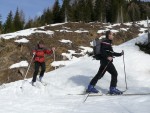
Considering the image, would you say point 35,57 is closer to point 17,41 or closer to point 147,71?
point 147,71

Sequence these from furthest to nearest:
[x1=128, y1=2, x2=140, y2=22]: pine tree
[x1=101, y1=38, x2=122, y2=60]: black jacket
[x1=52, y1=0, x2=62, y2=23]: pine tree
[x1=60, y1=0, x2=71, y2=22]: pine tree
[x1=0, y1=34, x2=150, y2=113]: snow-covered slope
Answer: [x1=52, y1=0, x2=62, y2=23]: pine tree
[x1=60, y1=0, x2=71, y2=22]: pine tree
[x1=128, y1=2, x2=140, y2=22]: pine tree
[x1=101, y1=38, x2=122, y2=60]: black jacket
[x1=0, y1=34, x2=150, y2=113]: snow-covered slope

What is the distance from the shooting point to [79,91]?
12.3 m

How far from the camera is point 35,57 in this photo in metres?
14.1

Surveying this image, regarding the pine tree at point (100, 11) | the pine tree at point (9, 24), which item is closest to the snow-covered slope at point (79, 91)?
the pine tree at point (100, 11)

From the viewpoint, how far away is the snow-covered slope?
8375 millimetres

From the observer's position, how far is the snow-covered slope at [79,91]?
838 cm

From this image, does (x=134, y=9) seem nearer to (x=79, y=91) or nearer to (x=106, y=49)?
(x=79, y=91)

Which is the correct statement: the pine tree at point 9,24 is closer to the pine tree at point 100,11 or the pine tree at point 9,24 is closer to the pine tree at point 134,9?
the pine tree at point 100,11

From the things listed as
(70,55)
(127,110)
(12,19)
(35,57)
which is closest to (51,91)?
(35,57)

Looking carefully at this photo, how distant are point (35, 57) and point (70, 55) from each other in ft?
59.5

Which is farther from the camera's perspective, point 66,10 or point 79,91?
point 66,10

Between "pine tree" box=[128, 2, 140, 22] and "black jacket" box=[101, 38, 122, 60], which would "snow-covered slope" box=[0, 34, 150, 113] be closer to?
"black jacket" box=[101, 38, 122, 60]

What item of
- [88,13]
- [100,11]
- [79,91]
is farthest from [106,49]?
[100,11]

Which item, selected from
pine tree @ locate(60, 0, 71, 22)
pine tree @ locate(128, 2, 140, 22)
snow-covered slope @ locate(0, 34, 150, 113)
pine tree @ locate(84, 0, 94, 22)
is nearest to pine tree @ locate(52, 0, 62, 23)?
pine tree @ locate(60, 0, 71, 22)
